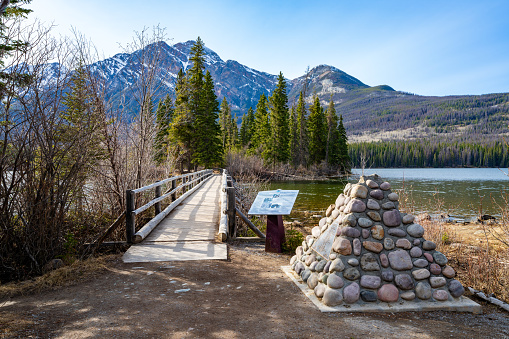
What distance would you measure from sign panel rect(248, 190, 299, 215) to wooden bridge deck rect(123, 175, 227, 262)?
1.00m

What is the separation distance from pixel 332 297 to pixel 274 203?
8.98ft

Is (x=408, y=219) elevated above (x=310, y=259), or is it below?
above

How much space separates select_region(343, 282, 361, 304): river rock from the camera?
12.1 ft

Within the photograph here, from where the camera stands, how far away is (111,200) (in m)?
7.54

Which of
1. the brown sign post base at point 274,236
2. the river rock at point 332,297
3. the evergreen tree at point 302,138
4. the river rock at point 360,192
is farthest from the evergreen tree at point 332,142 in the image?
the river rock at point 332,297

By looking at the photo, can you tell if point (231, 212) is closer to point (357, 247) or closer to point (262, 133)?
point (357, 247)

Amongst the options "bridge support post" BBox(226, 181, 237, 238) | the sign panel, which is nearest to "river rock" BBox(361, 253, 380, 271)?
the sign panel

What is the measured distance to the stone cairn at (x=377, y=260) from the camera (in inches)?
148

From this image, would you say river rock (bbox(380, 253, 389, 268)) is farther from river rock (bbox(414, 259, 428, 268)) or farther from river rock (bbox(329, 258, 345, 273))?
river rock (bbox(329, 258, 345, 273))

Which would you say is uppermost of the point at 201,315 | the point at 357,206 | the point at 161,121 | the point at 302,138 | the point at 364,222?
the point at 302,138

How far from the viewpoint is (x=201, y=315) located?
11.0 ft

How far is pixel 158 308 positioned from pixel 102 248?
3.01m

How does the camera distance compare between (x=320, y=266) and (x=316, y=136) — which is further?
(x=316, y=136)

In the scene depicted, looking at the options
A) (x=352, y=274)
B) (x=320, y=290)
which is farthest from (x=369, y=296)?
(x=320, y=290)
